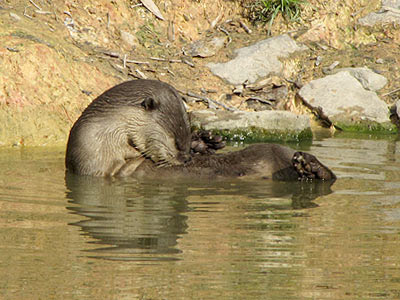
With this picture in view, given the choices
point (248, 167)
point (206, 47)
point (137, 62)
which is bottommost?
point (248, 167)


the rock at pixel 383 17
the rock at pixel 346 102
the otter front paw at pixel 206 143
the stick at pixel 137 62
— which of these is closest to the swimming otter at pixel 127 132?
the otter front paw at pixel 206 143

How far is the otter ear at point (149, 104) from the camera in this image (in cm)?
702

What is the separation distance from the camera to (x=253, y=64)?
13289 millimetres

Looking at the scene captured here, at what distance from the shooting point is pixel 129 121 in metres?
7.03

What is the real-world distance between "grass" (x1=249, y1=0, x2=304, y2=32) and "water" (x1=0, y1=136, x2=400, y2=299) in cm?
762

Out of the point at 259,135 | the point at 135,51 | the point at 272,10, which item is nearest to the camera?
the point at 259,135

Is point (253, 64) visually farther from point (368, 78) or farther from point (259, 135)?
point (259, 135)

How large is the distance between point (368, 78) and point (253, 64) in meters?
2.15

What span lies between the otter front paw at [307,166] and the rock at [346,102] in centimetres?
579

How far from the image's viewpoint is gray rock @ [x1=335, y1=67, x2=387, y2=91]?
1329 cm

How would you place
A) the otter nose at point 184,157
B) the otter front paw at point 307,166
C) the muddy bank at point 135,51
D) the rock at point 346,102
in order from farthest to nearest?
the rock at point 346,102 → the muddy bank at point 135,51 → the otter nose at point 184,157 → the otter front paw at point 307,166

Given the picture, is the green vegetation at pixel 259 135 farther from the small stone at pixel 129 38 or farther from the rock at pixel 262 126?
the small stone at pixel 129 38

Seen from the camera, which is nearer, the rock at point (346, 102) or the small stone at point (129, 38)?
the rock at point (346, 102)

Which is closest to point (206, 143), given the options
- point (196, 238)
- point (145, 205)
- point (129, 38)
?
point (145, 205)
